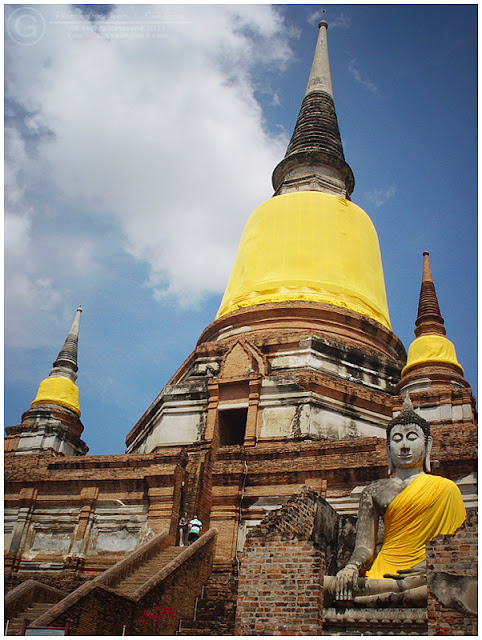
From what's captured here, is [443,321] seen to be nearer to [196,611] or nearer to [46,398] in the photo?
[196,611]

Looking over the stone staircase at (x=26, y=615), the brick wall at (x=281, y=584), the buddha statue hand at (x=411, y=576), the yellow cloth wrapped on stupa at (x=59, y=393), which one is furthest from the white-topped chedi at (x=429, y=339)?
the yellow cloth wrapped on stupa at (x=59, y=393)

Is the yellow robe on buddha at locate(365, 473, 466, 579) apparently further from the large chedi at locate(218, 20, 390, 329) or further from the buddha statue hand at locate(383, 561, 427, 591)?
the large chedi at locate(218, 20, 390, 329)

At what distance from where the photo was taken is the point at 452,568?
7.21 meters

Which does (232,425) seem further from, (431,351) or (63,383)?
(63,383)

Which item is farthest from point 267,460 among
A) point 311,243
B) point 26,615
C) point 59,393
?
point 59,393

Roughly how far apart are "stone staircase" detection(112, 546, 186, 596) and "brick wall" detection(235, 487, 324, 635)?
2.34 meters

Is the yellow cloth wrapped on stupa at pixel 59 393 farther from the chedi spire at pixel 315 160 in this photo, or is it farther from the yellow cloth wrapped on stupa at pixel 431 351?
the yellow cloth wrapped on stupa at pixel 431 351

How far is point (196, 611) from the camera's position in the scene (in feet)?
36.5

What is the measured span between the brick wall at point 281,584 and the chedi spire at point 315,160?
654 inches

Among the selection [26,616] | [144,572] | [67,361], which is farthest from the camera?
[67,361]

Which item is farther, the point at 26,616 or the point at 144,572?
the point at 144,572

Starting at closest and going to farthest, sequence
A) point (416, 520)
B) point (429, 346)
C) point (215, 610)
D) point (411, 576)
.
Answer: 1. point (411, 576)
2. point (416, 520)
3. point (215, 610)
4. point (429, 346)

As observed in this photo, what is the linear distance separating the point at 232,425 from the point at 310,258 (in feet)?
19.8

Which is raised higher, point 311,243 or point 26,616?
point 311,243
